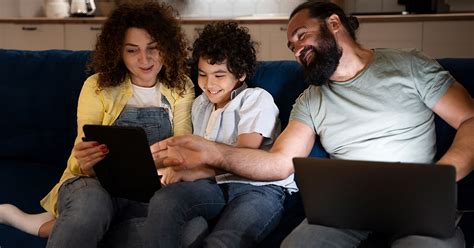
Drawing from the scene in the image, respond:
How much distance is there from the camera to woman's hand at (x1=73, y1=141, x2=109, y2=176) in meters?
1.84

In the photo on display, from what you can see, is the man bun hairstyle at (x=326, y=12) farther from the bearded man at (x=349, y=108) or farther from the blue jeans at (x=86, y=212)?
the blue jeans at (x=86, y=212)

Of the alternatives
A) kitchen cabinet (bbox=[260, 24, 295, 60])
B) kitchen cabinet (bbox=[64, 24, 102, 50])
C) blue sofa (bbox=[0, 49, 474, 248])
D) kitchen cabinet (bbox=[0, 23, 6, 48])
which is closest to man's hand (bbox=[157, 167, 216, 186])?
blue sofa (bbox=[0, 49, 474, 248])

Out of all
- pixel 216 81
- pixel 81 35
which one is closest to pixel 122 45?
pixel 216 81

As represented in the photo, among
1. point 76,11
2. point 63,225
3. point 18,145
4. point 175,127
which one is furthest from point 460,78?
point 76,11

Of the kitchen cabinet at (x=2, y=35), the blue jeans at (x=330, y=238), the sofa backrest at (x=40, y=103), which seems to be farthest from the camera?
the kitchen cabinet at (x=2, y=35)

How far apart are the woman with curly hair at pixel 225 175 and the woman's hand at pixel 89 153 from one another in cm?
16

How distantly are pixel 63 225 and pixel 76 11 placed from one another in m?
2.86

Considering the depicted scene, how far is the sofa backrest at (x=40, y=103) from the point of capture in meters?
2.40

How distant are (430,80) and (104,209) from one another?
3.11ft

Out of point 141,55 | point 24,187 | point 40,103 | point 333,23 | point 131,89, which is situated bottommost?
point 24,187

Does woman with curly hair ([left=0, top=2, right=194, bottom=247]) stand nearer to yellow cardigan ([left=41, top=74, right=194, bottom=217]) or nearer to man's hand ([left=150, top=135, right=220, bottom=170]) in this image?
yellow cardigan ([left=41, top=74, right=194, bottom=217])

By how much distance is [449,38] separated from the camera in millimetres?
3570

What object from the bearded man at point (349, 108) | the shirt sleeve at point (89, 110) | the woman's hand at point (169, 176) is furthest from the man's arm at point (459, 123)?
the shirt sleeve at point (89, 110)

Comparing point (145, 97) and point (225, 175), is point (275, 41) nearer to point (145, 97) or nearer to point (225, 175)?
point (145, 97)
